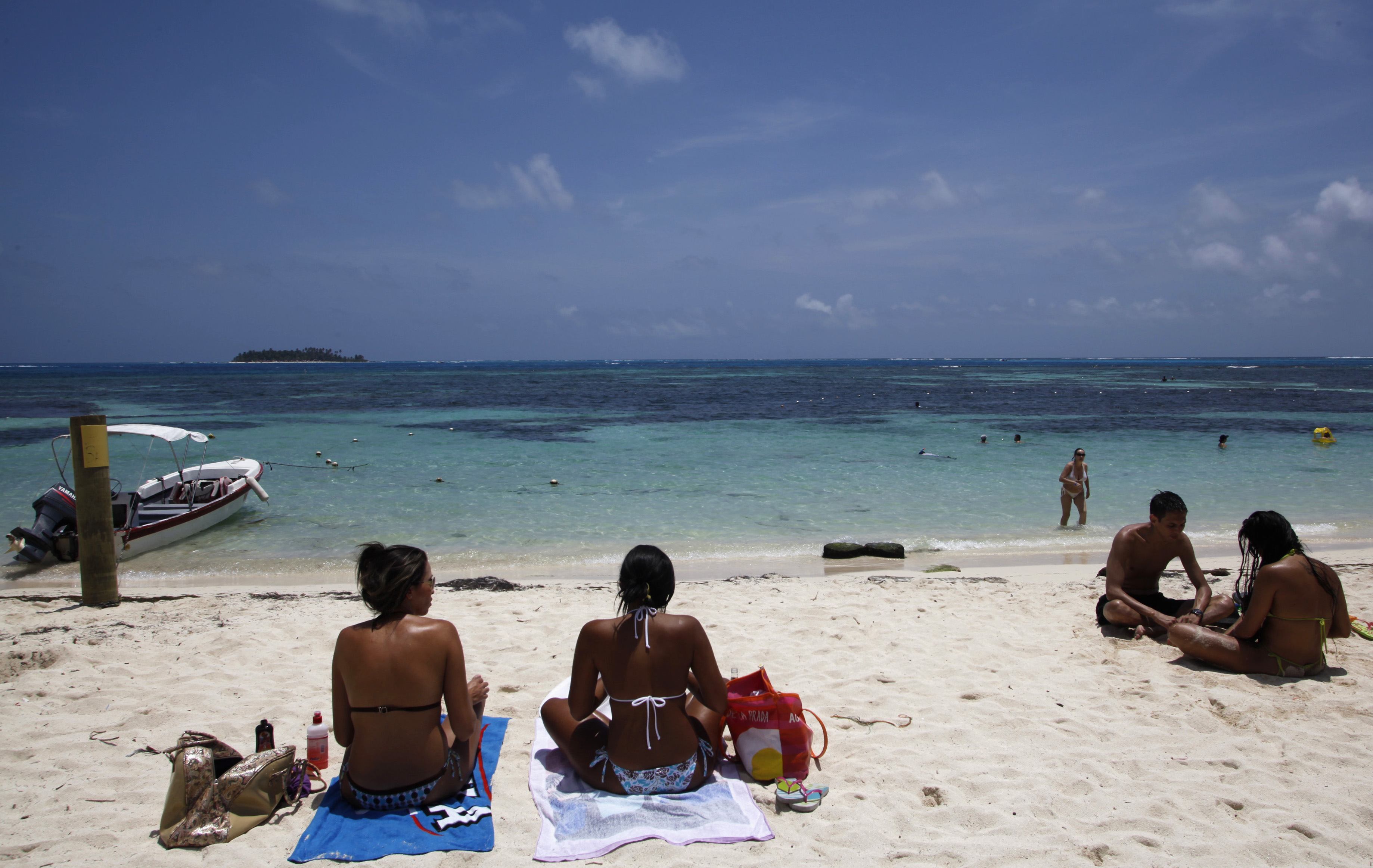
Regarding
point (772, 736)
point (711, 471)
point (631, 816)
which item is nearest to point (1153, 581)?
point (772, 736)

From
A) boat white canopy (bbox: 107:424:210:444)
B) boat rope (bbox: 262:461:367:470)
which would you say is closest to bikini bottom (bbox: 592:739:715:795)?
boat white canopy (bbox: 107:424:210:444)

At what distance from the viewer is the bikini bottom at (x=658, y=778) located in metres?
3.78

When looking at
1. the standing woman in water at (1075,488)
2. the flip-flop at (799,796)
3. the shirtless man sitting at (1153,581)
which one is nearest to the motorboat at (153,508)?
the flip-flop at (799,796)

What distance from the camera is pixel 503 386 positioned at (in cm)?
6525

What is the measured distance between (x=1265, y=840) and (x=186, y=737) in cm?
498

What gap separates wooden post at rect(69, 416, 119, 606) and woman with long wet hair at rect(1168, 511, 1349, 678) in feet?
30.3

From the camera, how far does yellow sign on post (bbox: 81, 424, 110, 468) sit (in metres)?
6.89

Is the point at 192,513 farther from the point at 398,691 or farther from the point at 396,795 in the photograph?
the point at 398,691

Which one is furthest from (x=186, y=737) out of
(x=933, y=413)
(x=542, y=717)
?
(x=933, y=413)

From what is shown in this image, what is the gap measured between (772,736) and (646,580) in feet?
3.74

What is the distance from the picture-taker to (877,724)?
465 cm

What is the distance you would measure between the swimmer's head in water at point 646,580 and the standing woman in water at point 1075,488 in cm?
1013

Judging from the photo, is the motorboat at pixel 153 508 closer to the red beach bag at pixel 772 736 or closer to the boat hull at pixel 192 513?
the boat hull at pixel 192 513

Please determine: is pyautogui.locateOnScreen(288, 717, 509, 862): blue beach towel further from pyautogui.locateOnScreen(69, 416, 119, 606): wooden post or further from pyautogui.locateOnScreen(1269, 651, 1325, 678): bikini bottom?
pyautogui.locateOnScreen(1269, 651, 1325, 678): bikini bottom
